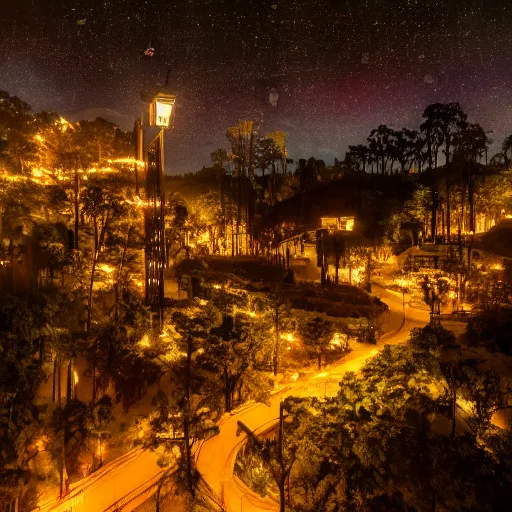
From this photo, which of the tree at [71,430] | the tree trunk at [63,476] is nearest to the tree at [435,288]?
the tree at [71,430]

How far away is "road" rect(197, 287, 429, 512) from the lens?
13352 mm

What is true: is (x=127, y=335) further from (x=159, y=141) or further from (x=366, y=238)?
(x=366, y=238)

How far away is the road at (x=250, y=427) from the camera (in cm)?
1335

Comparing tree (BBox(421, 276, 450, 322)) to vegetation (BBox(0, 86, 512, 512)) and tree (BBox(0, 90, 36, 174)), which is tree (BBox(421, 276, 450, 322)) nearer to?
vegetation (BBox(0, 86, 512, 512))

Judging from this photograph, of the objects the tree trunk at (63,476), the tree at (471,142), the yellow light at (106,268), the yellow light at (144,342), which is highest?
the tree at (471,142)

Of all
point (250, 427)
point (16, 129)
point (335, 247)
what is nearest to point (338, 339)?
point (250, 427)

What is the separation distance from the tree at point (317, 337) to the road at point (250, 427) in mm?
1186

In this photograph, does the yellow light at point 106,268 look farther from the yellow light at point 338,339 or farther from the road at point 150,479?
the yellow light at point 338,339

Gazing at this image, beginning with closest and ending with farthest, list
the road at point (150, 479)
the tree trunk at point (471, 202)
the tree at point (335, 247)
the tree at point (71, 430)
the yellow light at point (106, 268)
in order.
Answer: the road at point (150, 479)
the tree at point (71, 430)
the yellow light at point (106, 268)
the tree at point (335, 247)
the tree trunk at point (471, 202)

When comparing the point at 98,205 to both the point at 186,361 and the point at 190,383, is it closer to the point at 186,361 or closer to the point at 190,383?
the point at 186,361

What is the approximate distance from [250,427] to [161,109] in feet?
45.0

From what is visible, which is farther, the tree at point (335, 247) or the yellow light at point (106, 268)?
the tree at point (335, 247)

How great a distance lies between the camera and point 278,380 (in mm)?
19578

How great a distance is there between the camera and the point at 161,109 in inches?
643
